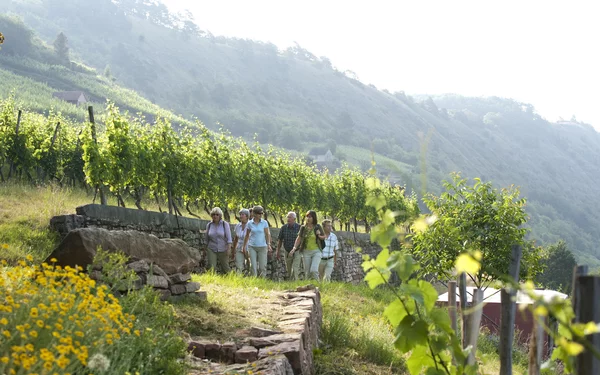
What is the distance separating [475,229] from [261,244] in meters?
8.02

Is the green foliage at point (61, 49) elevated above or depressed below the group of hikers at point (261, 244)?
above

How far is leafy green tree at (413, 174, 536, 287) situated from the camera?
1856 centimetres

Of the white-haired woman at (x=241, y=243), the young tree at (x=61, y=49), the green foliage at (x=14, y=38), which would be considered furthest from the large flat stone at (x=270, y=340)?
the young tree at (x=61, y=49)

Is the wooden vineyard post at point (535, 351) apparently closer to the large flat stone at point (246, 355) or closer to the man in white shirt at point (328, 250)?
the large flat stone at point (246, 355)

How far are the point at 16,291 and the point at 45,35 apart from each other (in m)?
190

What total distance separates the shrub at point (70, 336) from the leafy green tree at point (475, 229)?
1423 cm

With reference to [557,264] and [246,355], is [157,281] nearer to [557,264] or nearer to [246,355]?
[246,355]

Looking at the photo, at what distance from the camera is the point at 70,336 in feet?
12.4

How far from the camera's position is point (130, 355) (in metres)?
4.48

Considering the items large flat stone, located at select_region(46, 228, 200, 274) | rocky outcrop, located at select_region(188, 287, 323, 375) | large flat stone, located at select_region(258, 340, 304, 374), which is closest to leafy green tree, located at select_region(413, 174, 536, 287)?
large flat stone, located at select_region(46, 228, 200, 274)

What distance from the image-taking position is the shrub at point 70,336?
3324 millimetres

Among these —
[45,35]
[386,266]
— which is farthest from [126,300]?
[45,35]

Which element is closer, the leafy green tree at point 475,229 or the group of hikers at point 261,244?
the group of hikers at point 261,244

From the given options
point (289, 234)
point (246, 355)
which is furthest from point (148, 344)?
point (289, 234)
